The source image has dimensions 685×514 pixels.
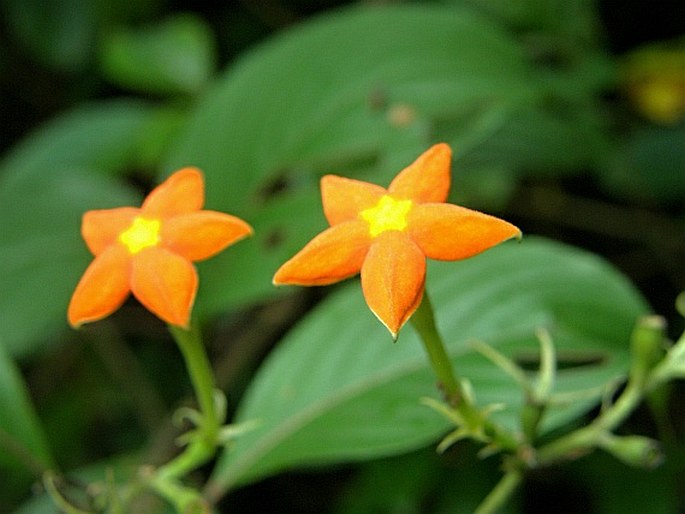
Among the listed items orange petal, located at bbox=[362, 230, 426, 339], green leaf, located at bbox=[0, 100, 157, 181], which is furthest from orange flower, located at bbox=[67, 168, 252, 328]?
green leaf, located at bbox=[0, 100, 157, 181]

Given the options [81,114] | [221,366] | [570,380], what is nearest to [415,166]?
[570,380]

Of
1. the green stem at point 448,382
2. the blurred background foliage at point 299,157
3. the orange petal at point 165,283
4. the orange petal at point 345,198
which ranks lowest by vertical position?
the blurred background foliage at point 299,157

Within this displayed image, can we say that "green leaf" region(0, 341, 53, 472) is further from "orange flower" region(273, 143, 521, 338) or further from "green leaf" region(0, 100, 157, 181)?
"green leaf" region(0, 100, 157, 181)

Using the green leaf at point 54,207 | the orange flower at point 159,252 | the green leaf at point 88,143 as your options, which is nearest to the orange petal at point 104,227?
the orange flower at point 159,252

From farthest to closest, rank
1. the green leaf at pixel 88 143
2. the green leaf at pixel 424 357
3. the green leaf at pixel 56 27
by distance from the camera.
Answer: the green leaf at pixel 56 27
the green leaf at pixel 88 143
the green leaf at pixel 424 357

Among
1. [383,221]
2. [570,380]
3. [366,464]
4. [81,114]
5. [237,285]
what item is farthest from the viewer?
[81,114]

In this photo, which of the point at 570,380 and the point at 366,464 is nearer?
the point at 570,380

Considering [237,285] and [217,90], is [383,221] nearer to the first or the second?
[237,285]

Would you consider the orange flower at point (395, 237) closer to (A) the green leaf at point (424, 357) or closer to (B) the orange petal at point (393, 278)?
(B) the orange petal at point (393, 278)
